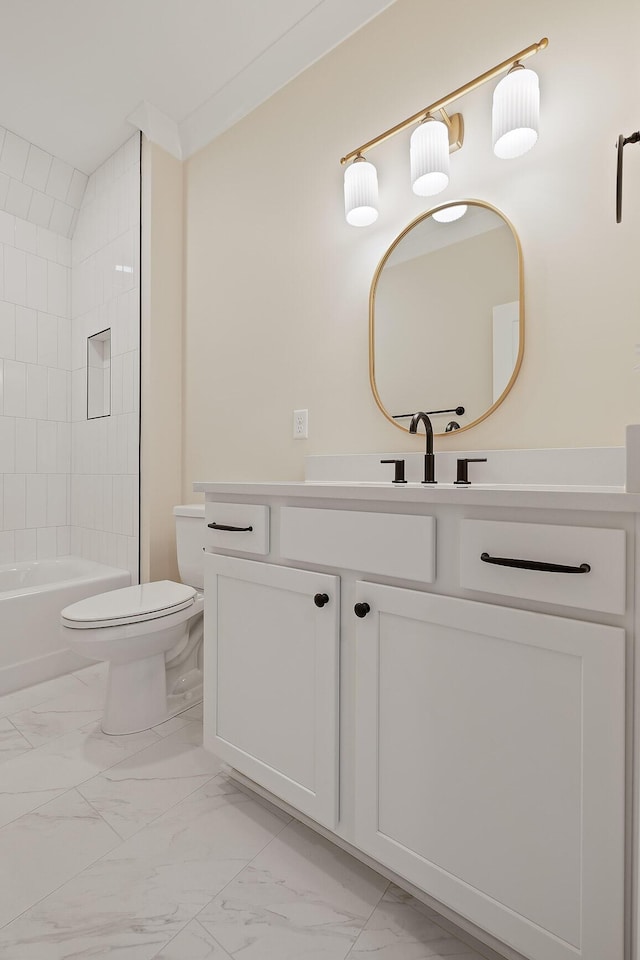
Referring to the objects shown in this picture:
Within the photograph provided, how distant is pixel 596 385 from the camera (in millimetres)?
1202

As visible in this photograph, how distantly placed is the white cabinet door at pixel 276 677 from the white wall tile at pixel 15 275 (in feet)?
7.35

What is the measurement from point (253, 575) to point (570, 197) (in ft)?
4.21

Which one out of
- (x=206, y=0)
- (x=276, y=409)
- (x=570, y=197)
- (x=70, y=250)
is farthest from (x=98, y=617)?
(x=70, y=250)

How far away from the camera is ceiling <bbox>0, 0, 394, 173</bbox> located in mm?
1756

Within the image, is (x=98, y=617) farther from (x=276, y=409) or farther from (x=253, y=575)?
(x=276, y=409)

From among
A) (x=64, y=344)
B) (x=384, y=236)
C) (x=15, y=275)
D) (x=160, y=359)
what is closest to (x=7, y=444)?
(x=64, y=344)

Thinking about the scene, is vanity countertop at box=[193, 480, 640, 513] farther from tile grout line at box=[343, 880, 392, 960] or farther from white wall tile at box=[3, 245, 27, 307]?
white wall tile at box=[3, 245, 27, 307]

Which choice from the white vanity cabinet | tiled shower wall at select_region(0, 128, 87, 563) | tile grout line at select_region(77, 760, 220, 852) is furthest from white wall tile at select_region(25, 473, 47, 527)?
the white vanity cabinet

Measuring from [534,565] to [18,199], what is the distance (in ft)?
10.3

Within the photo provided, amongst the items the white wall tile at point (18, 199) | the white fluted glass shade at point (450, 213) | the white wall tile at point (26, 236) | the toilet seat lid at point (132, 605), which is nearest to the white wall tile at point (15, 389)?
the white wall tile at point (26, 236)

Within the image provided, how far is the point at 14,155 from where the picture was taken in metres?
2.43

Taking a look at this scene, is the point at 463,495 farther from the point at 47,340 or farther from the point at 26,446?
the point at 47,340

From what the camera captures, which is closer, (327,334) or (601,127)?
(601,127)

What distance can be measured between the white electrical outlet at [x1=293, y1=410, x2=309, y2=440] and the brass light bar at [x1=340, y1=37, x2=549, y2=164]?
882 millimetres
